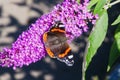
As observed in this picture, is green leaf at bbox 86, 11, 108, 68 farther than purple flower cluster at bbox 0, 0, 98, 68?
No

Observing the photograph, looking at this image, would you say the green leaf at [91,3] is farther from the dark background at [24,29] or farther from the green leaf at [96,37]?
the dark background at [24,29]

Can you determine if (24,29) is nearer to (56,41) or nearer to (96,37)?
(56,41)

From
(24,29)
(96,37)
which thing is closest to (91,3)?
(96,37)

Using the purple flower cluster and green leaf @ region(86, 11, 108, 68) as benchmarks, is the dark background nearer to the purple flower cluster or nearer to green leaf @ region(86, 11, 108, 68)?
the purple flower cluster

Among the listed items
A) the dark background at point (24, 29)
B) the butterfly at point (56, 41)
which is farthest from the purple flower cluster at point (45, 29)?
the dark background at point (24, 29)

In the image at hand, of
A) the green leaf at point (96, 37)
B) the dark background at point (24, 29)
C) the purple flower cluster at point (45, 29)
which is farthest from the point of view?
the dark background at point (24, 29)

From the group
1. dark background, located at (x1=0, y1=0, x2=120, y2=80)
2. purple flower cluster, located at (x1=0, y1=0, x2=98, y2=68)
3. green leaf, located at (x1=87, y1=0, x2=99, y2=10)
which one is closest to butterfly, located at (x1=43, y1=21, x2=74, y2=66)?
purple flower cluster, located at (x1=0, y1=0, x2=98, y2=68)

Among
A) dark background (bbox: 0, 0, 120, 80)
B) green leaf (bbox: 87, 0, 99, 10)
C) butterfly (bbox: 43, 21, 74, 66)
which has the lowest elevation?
dark background (bbox: 0, 0, 120, 80)
